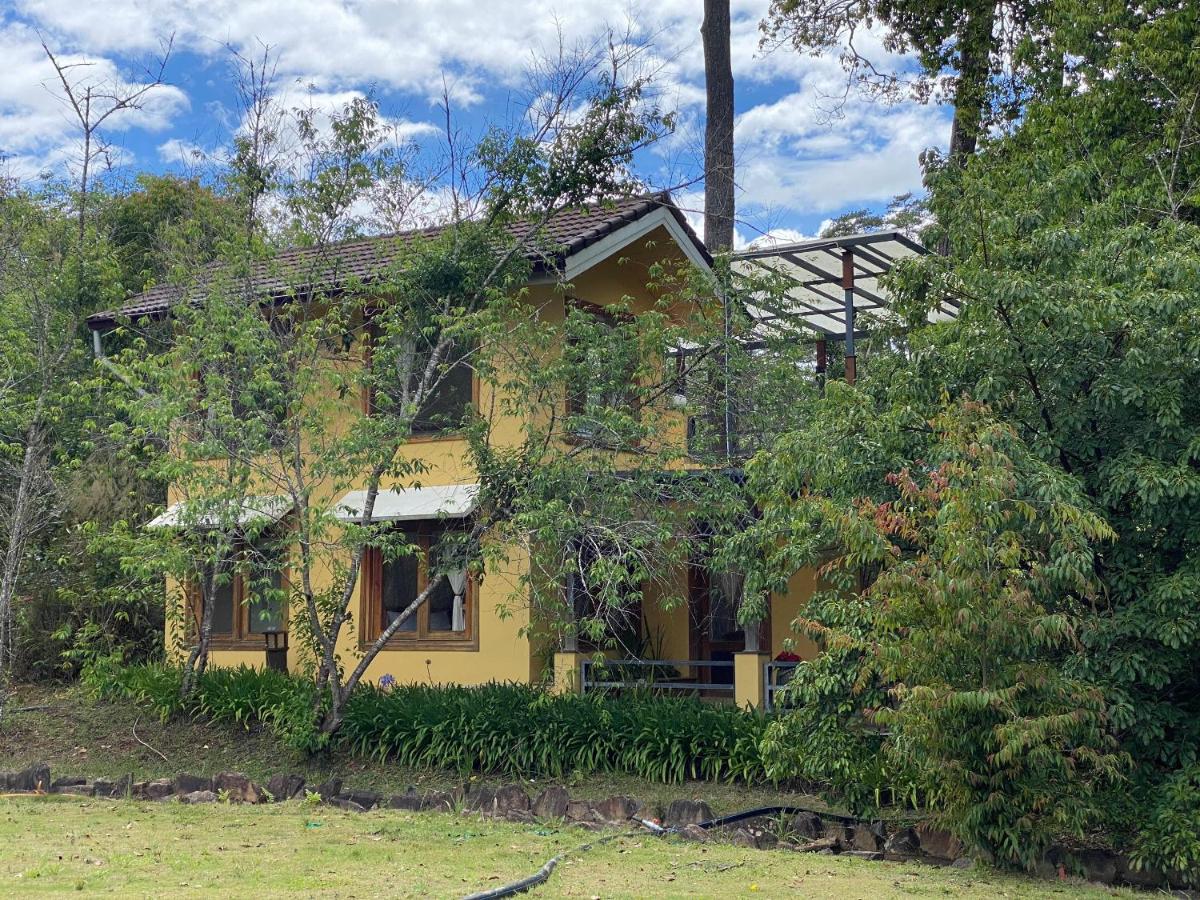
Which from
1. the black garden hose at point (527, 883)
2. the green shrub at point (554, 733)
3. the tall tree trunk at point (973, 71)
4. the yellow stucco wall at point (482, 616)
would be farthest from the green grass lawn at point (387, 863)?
the tall tree trunk at point (973, 71)

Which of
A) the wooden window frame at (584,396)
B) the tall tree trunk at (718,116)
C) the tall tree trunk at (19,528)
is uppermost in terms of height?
the tall tree trunk at (718,116)

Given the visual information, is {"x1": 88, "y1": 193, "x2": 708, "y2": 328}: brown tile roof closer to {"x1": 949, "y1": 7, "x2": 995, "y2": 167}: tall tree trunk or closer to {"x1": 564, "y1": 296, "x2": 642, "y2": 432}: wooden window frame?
{"x1": 564, "y1": 296, "x2": 642, "y2": 432}: wooden window frame

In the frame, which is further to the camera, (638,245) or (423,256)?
(638,245)

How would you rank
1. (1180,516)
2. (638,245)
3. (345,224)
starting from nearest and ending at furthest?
(1180,516) < (345,224) < (638,245)

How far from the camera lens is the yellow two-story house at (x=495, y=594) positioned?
16.3 meters

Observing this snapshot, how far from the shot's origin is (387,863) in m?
9.76

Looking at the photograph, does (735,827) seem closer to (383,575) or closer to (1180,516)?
(1180,516)

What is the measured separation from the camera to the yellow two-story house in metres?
16.3

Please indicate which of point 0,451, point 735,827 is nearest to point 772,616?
point 735,827

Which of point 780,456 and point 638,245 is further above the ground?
point 638,245

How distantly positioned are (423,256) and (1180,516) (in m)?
8.79

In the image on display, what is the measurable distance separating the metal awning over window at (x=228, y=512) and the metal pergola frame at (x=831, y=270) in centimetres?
625

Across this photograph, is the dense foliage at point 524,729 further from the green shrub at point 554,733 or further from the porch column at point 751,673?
the porch column at point 751,673

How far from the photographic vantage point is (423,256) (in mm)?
15227
